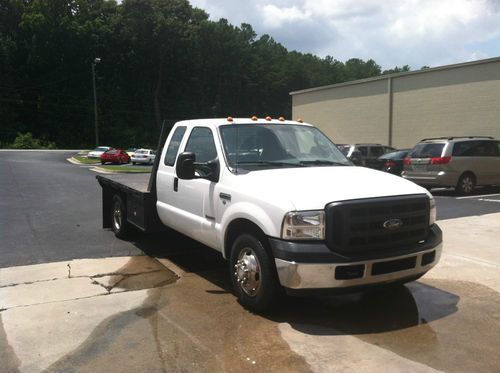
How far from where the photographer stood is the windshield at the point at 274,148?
5602 millimetres

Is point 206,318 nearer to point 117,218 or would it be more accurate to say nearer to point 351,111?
point 117,218

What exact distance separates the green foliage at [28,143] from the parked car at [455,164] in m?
66.0

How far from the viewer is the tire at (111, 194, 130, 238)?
8328 millimetres

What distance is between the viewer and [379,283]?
4.63 metres

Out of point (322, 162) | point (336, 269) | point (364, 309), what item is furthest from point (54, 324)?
point (322, 162)

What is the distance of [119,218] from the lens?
8609 millimetres

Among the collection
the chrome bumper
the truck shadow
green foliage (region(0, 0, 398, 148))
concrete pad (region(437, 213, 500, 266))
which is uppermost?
green foliage (region(0, 0, 398, 148))

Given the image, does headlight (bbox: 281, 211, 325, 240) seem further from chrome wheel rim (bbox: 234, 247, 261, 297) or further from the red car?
the red car

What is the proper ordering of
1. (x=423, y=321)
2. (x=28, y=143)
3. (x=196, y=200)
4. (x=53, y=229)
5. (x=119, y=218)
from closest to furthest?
(x=423, y=321) → (x=196, y=200) → (x=119, y=218) → (x=53, y=229) → (x=28, y=143)

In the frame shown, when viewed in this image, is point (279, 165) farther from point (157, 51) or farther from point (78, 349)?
point (157, 51)

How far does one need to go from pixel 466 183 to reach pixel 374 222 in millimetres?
11886

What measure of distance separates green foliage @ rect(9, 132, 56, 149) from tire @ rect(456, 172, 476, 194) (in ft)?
220

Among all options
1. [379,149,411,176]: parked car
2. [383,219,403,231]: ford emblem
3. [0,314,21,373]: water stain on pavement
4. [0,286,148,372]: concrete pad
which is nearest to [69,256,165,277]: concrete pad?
[0,286,148,372]: concrete pad

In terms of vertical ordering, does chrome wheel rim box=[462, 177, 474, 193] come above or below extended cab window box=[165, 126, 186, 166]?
below
